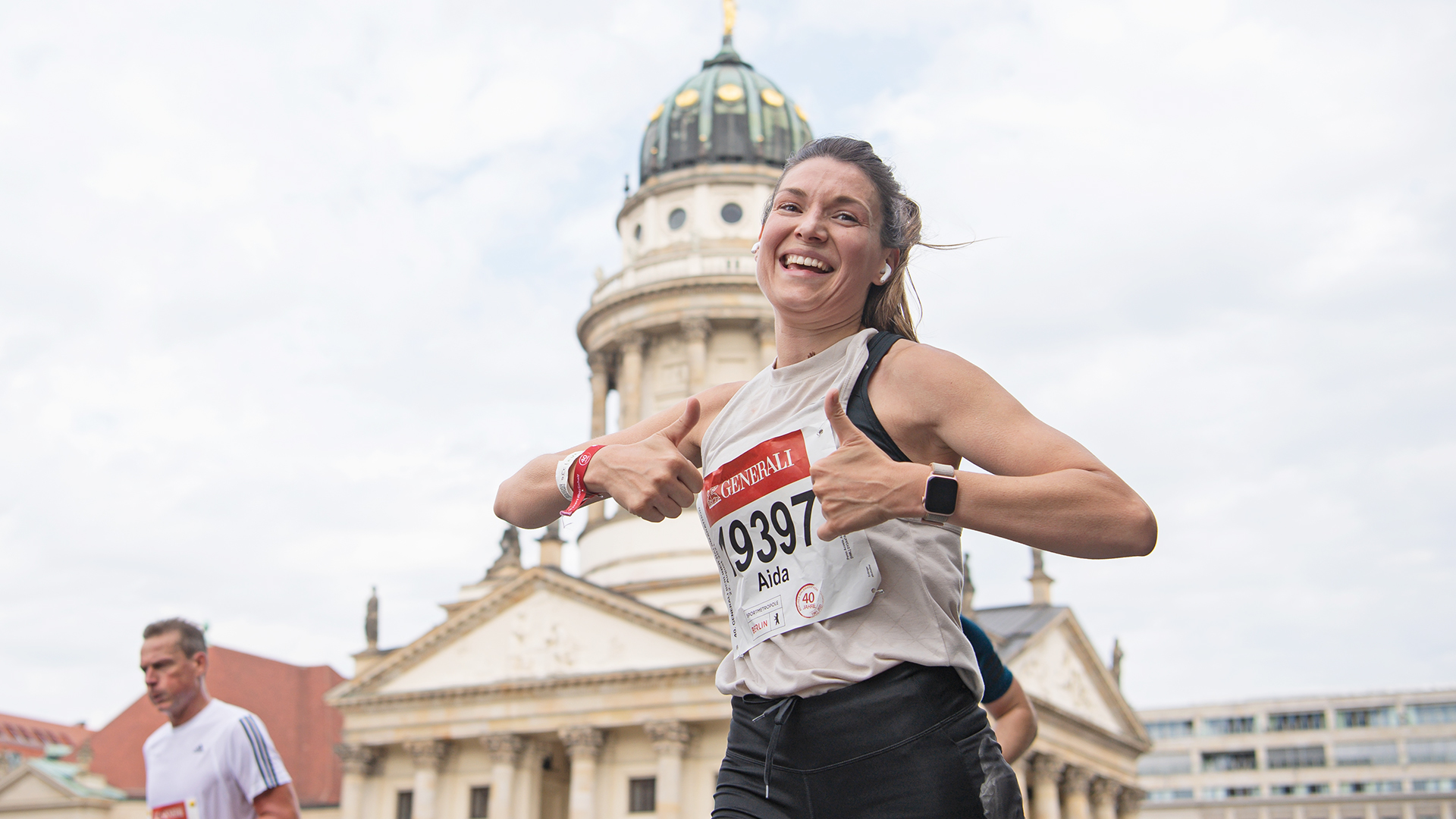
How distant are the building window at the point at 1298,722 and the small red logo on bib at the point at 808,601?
297 ft

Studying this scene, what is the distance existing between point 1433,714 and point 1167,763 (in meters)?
15.7

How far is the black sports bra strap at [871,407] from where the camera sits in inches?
104

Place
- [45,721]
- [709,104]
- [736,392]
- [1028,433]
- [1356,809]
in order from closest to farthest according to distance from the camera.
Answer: [1028,433] < [736,392] < [709,104] < [45,721] < [1356,809]

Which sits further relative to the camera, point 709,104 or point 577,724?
point 709,104

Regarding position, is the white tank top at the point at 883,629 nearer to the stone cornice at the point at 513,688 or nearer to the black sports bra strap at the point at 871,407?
the black sports bra strap at the point at 871,407

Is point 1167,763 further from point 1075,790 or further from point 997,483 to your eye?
point 997,483

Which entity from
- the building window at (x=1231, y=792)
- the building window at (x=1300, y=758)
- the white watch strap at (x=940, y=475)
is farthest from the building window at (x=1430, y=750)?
the white watch strap at (x=940, y=475)

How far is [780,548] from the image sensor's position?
2.72 metres

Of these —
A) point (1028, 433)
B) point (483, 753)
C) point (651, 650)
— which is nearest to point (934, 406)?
point (1028, 433)

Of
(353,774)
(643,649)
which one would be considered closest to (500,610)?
(643,649)

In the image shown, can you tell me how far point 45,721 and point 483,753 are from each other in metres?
43.6

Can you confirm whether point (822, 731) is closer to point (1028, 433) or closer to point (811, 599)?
point (811, 599)

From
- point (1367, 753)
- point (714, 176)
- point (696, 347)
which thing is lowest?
point (1367, 753)

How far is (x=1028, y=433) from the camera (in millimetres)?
2486
